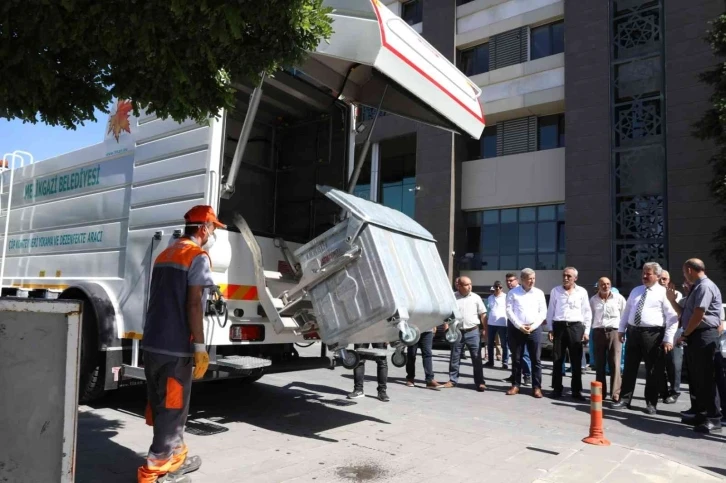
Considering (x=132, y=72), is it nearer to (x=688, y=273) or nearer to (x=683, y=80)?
(x=688, y=273)

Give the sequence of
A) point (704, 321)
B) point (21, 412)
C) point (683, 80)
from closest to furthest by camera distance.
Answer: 1. point (21, 412)
2. point (704, 321)
3. point (683, 80)

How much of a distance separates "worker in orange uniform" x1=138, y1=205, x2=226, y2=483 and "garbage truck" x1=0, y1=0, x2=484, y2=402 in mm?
609

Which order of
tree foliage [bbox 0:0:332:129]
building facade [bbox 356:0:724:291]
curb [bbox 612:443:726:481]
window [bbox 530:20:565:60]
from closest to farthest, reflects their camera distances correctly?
tree foliage [bbox 0:0:332:129], curb [bbox 612:443:726:481], building facade [bbox 356:0:724:291], window [bbox 530:20:565:60]

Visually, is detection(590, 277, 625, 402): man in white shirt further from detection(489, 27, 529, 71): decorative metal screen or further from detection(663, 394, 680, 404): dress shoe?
detection(489, 27, 529, 71): decorative metal screen

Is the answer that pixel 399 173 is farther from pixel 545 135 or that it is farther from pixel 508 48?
pixel 508 48

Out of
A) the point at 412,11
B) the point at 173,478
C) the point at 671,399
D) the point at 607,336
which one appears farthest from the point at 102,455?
the point at 412,11

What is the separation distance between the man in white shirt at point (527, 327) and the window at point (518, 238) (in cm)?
1240

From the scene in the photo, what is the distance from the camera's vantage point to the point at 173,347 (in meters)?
3.63

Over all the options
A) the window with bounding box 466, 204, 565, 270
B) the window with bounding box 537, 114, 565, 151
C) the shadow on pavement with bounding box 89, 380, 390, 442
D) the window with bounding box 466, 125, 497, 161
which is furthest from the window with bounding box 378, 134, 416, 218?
the shadow on pavement with bounding box 89, 380, 390, 442

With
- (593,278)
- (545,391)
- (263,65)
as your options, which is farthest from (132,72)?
(593,278)

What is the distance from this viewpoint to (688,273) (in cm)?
602

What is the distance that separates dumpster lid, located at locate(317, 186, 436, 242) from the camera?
4.67 m

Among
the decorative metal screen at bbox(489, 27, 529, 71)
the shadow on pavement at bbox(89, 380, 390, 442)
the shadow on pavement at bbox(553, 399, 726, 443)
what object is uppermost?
the decorative metal screen at bbox(489, 27, 529, 71)

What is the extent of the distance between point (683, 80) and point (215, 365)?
17111 mm
